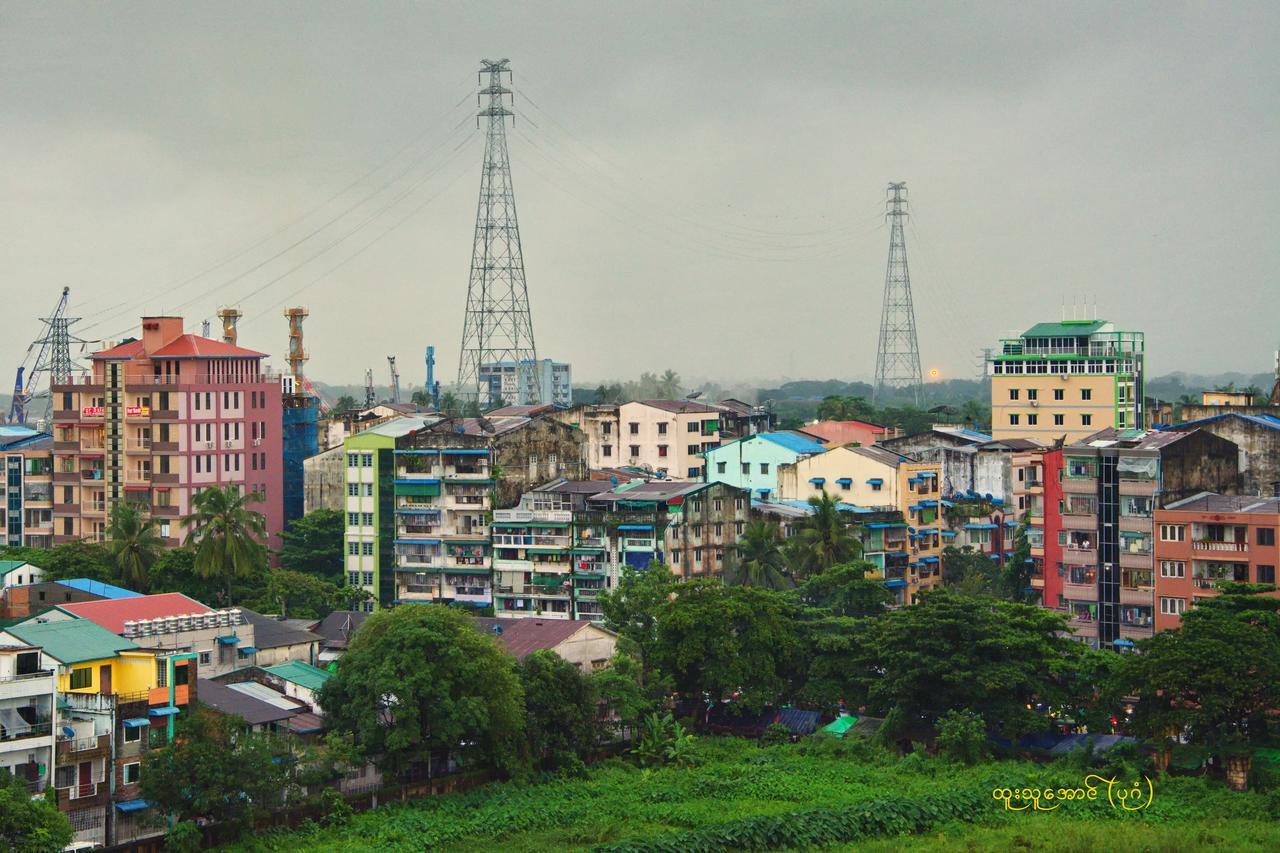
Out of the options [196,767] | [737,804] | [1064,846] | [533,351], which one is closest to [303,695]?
[196,767]

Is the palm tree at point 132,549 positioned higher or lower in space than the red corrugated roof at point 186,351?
lower

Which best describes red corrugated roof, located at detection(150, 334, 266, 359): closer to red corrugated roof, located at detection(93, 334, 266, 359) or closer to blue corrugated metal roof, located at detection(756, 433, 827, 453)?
red corrugated roof, located at detection(93, 334, 266, 359)

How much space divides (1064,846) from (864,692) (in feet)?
30.1

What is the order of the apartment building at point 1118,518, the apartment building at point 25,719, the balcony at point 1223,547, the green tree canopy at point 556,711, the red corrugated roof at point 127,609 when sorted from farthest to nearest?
the apartment building at point 1118,518 → the balcony at point 1223,547 → the green tree canopy at point 556,711 → the red corrugated roof at point 127,609 → the apartment building at point 25,719

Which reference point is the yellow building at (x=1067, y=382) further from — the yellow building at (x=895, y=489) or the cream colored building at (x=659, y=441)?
the yellow building at (x=895, y=489)

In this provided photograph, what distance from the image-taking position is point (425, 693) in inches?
1473

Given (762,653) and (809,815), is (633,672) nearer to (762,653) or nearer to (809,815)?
(762,653)

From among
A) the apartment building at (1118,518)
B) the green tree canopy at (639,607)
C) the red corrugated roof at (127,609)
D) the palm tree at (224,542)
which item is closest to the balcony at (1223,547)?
the apartment building at (1118,518)

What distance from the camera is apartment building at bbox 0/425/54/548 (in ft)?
215

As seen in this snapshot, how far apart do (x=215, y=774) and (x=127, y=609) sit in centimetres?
732

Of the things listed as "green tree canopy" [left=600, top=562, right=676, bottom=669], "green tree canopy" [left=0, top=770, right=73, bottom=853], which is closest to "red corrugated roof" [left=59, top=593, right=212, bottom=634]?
"green tree canopy" [left=0, top=770, right=73, bottom=853]

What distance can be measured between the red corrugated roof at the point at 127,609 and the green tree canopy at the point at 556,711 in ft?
25.5

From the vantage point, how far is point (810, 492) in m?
60.4

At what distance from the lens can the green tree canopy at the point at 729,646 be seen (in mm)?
43719
